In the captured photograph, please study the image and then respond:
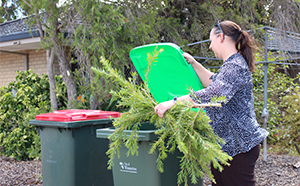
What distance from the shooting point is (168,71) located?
95.9 inches

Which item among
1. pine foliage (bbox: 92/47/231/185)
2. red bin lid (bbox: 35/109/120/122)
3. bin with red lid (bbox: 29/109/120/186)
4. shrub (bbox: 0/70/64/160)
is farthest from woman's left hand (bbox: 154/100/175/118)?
shrub (bbox: 0/70/64/160)

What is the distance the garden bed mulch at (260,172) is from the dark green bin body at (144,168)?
2.17 m

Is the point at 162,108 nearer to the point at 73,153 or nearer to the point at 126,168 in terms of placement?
the point at 126,168

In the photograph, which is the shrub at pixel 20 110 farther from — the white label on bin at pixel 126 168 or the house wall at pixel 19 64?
the white label on bin at pixel 126 168

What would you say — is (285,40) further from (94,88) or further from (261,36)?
(94,88)

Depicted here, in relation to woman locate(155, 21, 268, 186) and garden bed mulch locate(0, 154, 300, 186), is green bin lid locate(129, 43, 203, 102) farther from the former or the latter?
garden bed mulch locate(0, 154, 300, 186)

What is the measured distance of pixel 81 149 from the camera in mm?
2926

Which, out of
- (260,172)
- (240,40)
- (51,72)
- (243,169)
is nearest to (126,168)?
(243,169)

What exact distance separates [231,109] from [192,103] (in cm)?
46

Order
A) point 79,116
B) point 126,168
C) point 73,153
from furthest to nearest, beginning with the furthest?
point 79,116
point 73,153
point 126,168

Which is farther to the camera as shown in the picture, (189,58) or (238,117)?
(189,58)

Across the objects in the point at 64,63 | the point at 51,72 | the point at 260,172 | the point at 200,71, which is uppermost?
the point at 64,63

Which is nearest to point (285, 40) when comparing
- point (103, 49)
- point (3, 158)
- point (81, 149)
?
point (103, 49)

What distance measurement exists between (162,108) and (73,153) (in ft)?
5.21
